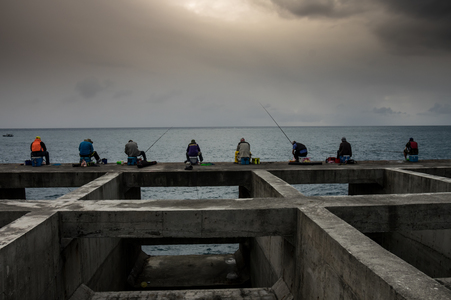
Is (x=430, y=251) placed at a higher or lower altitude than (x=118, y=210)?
lower

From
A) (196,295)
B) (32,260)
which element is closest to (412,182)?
(196,295)

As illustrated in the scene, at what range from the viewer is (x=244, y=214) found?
292 inches

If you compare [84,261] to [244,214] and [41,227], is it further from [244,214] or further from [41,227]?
[244,214]

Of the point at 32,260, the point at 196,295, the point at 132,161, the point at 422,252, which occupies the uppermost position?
the point at 132,161

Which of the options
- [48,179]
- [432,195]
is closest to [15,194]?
[48,179]

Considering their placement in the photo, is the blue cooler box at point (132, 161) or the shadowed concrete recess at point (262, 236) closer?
the shadowed concrete recess at point (262, 236)

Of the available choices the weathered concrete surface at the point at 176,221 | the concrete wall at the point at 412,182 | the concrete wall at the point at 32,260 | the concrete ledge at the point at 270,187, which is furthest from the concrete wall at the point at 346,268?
the concrete wall at the point at 412,182

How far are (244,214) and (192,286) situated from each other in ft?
27.2

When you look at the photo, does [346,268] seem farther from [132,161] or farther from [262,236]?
[132,161]

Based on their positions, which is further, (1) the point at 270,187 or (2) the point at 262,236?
(1) the point at 270,187

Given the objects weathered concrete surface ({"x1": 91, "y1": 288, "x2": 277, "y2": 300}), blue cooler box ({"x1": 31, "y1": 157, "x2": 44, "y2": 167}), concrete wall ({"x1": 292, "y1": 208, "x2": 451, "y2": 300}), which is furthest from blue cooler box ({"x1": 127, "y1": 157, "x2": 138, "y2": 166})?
concrete wall ({"x1": 292, "y1": 208, "x2": 451, "y2": 300})

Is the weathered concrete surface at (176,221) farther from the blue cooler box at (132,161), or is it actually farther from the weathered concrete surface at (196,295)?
the blue cooler box at (132,161)

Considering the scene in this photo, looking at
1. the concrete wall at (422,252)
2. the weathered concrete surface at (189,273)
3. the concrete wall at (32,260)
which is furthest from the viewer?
the weathered concrete surface at (189,273)

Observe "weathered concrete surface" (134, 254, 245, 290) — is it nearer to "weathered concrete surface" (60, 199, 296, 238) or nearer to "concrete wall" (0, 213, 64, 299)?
"concrete wall" (0, 213, 64, 299)
